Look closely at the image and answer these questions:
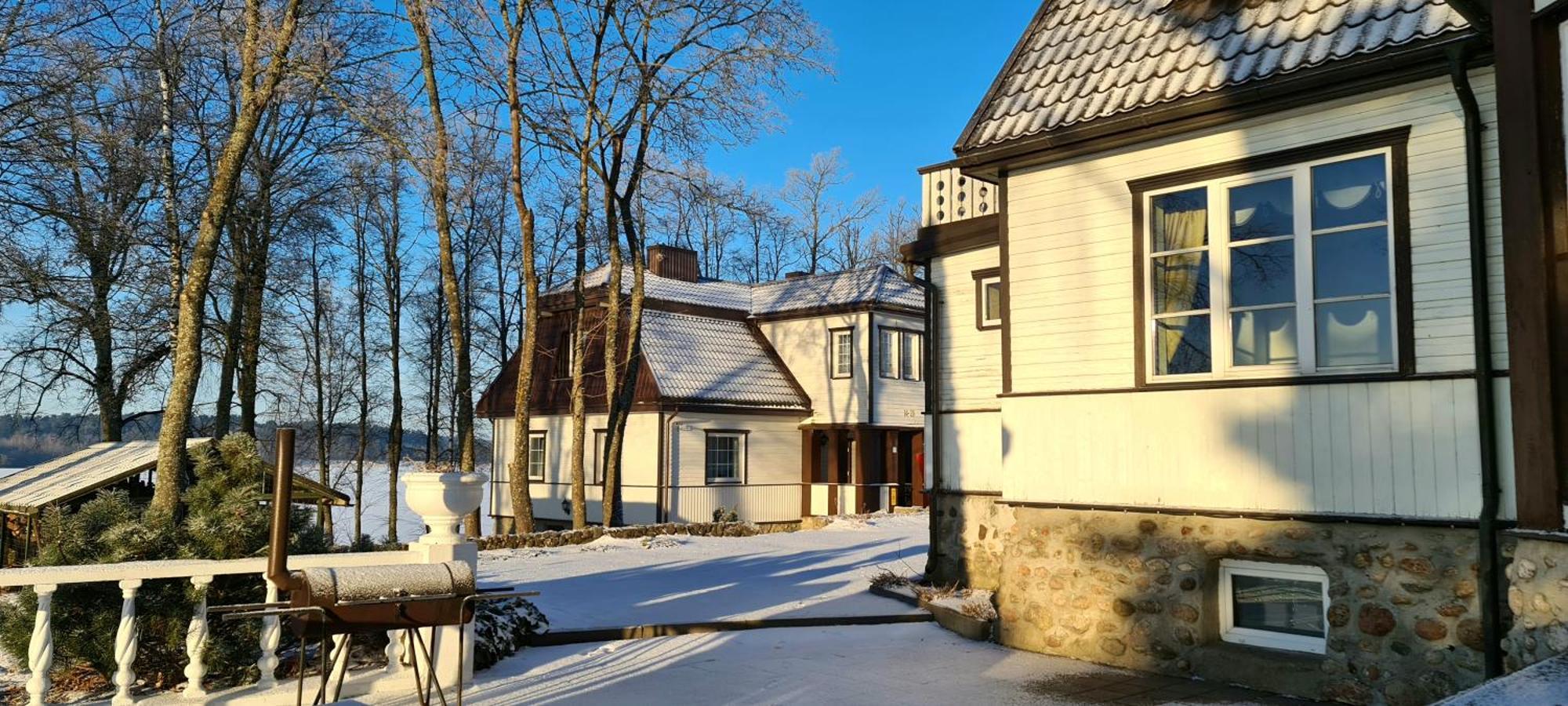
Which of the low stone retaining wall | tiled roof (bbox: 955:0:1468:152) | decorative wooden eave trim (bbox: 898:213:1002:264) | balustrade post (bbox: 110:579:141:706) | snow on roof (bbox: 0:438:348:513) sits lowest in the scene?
the low stone retaining wall

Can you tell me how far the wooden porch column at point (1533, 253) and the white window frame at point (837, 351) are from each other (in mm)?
22478

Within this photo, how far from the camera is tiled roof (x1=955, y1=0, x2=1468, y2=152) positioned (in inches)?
274

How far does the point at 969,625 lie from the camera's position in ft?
29.3

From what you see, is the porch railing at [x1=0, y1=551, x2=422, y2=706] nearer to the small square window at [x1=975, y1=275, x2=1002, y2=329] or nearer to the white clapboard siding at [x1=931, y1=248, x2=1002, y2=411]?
the white clapboard siding at [x1=931, y1=248, x2=1002, y2=411]

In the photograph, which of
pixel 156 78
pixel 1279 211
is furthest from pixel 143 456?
pixel 1279 211

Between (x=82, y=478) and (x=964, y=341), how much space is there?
928 cm

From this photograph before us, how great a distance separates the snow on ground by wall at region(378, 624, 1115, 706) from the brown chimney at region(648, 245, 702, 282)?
22.9 metres

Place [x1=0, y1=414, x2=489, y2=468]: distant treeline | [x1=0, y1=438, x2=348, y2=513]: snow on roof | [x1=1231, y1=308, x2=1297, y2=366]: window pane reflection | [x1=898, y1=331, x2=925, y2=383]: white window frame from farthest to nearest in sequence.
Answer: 1. [x1=898, y1=331, x2=925, y2=383]: white window frame
2. [x1=0, y1=414, x2=489, y2=468]: distant treeline
3. [x1=0, y1=438, x2=348, y2=513]: snow on roof
4. [x1=1231, y1=308, x2=1297, y2=366]: window pane reflection

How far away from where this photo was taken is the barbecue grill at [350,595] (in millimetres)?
5109

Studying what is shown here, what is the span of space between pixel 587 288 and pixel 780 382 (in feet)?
18.1

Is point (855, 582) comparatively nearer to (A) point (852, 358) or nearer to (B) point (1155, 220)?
(B) point (1155, 220)

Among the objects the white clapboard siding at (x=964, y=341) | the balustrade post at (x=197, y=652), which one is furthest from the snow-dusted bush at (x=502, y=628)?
the white clapboard siding at (x=964, y=341)

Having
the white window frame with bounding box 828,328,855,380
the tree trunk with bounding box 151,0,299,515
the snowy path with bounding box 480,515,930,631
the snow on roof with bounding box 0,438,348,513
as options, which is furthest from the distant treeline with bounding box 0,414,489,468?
the white window frame with bounding box 828,328,855,380

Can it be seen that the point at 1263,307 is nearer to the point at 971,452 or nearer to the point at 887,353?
the point at 971,452
